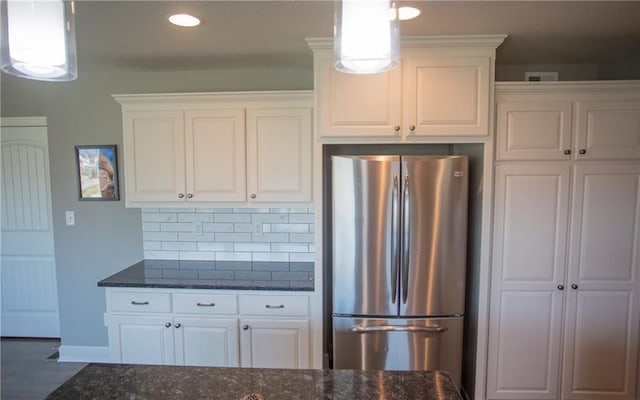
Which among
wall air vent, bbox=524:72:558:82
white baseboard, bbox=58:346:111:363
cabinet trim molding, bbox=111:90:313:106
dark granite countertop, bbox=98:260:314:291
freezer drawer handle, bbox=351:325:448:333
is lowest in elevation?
white baseboard, bbox=58:346:111:363

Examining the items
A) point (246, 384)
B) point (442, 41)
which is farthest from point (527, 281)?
point (246, 384)

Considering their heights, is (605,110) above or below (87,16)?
below

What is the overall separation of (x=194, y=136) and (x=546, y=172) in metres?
2.28

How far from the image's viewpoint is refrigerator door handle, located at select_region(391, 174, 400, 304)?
2.20 m

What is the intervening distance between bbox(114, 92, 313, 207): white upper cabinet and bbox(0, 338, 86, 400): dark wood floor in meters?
1.60

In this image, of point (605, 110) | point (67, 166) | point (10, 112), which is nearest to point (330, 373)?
point (605, 110)

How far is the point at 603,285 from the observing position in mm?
2260

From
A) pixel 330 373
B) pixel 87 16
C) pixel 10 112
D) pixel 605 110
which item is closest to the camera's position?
pixel 330 373

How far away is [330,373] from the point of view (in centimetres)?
130

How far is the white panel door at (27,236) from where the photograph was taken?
136 inches

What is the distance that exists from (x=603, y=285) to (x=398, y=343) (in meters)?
1.29

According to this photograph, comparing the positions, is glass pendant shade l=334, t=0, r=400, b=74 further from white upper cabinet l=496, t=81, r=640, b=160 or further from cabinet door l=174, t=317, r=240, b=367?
cabinet door l=174, t=317, r=240, b=367

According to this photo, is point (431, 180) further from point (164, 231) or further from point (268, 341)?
point (164, 231)

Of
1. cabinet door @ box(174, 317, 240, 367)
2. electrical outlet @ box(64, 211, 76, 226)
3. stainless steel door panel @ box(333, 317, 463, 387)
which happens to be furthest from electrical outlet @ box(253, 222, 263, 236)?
electrical outlet @ box(64, 211, 76, 226)
